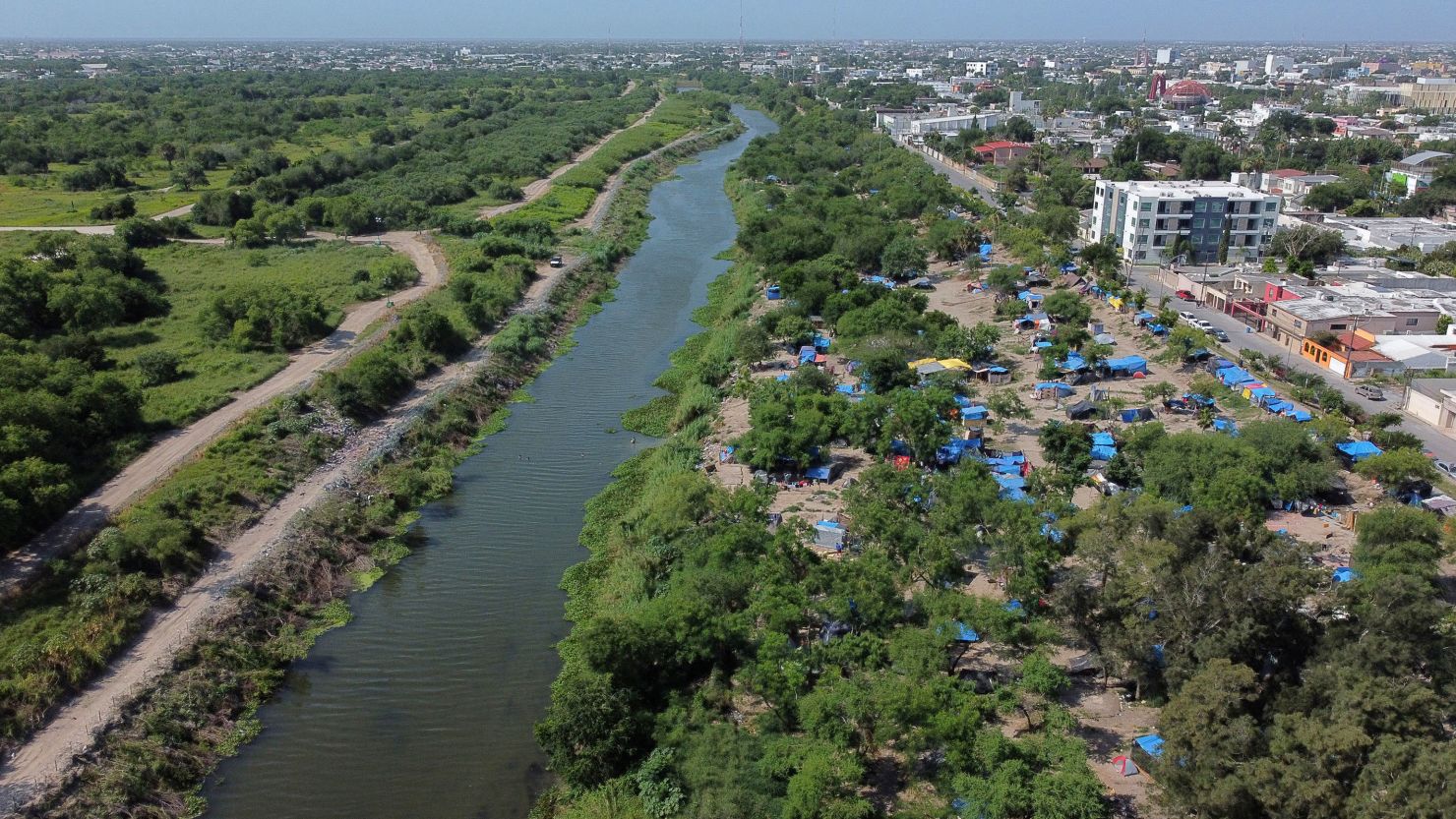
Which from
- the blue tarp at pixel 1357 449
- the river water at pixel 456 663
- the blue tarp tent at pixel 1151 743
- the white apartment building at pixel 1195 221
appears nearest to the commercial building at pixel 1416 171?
the white apartment building at pixel 1195 221

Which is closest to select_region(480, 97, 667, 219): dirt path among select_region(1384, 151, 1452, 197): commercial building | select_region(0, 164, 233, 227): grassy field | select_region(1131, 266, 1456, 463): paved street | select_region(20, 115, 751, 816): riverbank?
select_region(0, 164, 233, 227): grassy field

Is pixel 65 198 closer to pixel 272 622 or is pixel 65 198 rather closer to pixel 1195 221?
pixel 272 622

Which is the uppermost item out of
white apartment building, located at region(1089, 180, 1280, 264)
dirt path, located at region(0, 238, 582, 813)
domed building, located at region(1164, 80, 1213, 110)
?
domed building, located at region(1164, 80, 1213, 110)

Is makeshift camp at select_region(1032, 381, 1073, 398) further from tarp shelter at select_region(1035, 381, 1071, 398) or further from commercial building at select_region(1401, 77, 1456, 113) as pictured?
commercial building at select_region(1401, 77, 1456, 113)

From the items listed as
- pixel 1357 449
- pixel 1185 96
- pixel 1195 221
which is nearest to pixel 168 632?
pixel 1357 449

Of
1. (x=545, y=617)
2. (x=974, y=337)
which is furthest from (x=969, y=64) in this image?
(x=545, y=617)

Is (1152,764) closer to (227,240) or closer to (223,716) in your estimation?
(223,716)
